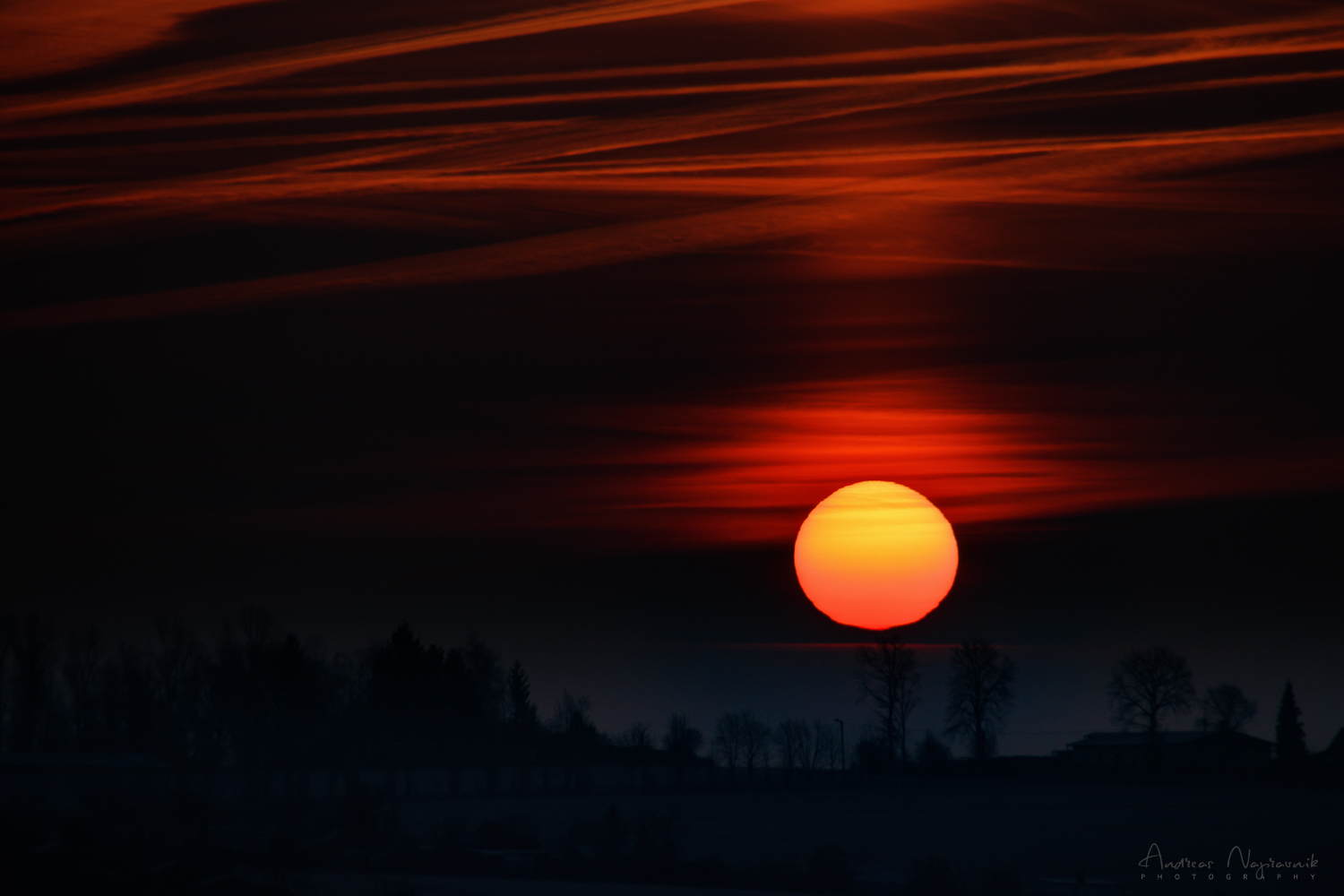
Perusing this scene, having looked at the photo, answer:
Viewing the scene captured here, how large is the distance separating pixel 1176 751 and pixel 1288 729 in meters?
8.83

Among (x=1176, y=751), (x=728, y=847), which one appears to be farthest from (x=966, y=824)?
(x=1176, y=751)

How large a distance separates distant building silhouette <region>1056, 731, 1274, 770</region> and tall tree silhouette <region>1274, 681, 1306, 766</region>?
1173 millimetres

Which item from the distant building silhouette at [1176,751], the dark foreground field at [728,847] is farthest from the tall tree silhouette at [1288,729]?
the dark foreground field at [728,847]

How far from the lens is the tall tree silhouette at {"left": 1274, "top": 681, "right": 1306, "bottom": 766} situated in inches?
4141

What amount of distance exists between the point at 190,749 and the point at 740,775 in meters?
40.7

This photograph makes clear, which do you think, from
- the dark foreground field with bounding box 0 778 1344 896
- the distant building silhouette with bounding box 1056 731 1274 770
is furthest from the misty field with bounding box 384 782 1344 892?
the distant building silhouette with bounding box 1056 731 1274 770

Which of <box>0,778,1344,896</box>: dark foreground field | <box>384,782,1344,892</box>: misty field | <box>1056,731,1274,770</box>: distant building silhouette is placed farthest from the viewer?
<box>1056,731,1274,770</box>: distant building silhouette

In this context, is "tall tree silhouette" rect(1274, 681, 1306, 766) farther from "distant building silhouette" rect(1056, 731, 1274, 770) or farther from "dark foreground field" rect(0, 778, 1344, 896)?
"dark foreground field" rect(0, 778, 1344, 896)

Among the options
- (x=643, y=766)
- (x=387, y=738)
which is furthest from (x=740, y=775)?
(x=387, y=738)

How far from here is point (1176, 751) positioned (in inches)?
4279

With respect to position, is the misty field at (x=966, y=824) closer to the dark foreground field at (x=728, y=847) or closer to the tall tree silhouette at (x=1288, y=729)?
the dark foreground field at (x=728, y=847)

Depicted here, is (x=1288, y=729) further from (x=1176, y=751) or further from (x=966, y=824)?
(x=966, y=824)

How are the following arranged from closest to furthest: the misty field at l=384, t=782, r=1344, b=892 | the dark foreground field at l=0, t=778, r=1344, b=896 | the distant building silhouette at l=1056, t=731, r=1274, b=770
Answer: the dark foreground field at l=0, t=778, r=1344, b=896 → the misty field at l=384, t=782, r=1344, b=892 → the distant building silhouette at l=1056, t=731, r=1274, b=770

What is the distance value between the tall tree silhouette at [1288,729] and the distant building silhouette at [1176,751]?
1173 millimetres
